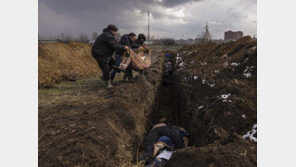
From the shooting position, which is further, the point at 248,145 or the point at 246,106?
the point at 246,106

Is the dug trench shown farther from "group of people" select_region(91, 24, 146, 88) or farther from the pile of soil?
"group of people" select_region(91, 24, 146, 88)

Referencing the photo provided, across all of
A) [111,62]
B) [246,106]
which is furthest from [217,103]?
[111,62]

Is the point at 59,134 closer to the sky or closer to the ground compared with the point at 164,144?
closer to the sky

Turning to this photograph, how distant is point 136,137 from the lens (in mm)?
3781

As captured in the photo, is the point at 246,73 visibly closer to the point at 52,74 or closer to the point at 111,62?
the point at 111,62

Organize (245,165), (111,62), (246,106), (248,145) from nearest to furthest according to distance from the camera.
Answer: (245,165), (248,145), (246,106), (111,62)

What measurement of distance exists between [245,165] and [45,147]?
2597 mm

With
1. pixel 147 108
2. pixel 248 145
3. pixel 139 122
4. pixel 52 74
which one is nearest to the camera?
pixel 248 145

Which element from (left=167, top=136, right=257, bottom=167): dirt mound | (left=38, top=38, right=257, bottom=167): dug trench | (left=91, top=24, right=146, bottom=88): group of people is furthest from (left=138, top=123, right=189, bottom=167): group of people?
(left=91, top=24, right=146, bottom=88): group of people

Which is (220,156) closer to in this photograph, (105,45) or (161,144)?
(161,144)

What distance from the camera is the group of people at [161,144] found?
311 cm

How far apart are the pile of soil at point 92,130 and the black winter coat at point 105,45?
4.10ft

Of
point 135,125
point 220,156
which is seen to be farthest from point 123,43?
point 220,156

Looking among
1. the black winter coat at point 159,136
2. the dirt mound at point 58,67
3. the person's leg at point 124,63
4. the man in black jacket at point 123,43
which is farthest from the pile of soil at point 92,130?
the dirt mound at point 58,67
